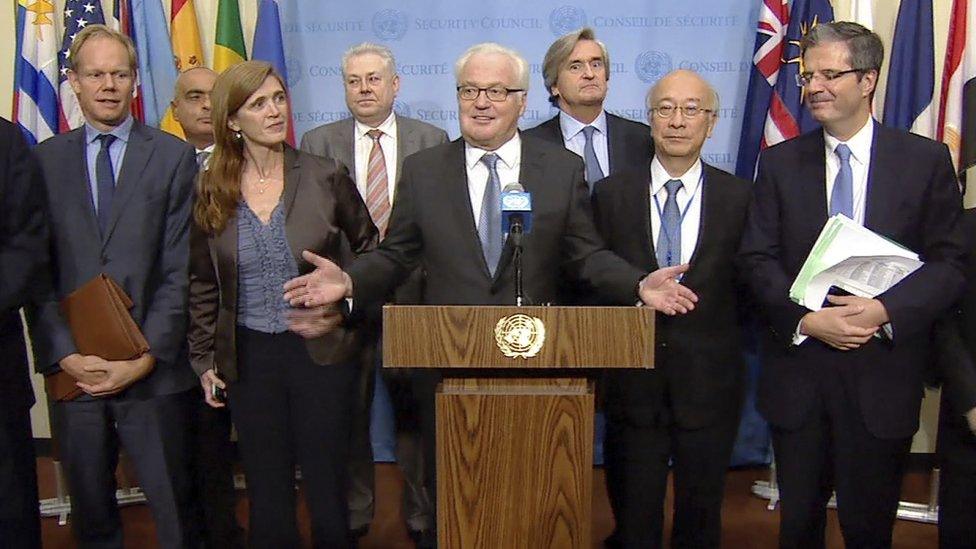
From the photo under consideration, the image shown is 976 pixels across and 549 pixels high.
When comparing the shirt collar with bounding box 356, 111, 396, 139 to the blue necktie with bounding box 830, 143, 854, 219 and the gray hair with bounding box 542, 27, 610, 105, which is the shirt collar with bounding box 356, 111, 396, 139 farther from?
the blue necktie with bounding box 830, 143, 854, 219

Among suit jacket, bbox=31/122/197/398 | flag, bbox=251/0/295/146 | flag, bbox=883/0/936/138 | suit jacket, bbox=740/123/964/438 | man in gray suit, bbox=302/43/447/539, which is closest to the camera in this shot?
suit jacket, bbox=740/123/964/438

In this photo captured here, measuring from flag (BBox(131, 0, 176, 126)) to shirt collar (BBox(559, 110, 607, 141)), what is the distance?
6.32 ft

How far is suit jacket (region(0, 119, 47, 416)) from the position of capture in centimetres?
245

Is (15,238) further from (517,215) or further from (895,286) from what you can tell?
(895,286)

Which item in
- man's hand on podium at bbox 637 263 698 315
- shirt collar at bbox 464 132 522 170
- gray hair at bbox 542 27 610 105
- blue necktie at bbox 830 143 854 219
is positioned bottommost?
man's hand on podium at bbox 637 263 698 315

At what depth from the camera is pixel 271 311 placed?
250cm

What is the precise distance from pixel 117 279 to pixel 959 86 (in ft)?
11.2

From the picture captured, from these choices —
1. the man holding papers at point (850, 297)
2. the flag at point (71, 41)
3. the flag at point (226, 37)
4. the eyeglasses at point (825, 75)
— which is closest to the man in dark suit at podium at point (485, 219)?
the man holding papers at point (850, 297)

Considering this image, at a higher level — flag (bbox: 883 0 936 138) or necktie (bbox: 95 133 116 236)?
flag (bbox: 883 0 936 138)

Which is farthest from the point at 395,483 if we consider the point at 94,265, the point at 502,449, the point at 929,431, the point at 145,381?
the point at 929,431

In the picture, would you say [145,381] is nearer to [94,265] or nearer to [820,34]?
[94,265]

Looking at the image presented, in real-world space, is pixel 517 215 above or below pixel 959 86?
below

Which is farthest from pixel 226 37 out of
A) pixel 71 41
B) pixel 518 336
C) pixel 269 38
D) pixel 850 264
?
pixel 850 264

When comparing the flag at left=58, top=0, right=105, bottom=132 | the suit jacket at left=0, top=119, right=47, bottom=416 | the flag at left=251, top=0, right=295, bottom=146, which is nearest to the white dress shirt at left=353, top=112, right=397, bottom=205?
the flag at left=251, top=0, right=295, bottom=146
